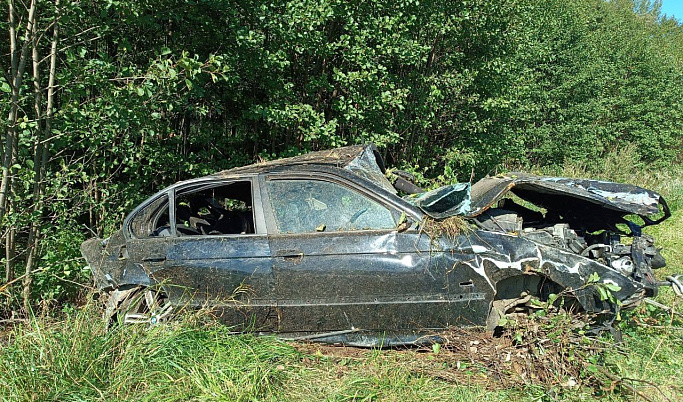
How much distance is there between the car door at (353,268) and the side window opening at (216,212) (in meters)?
1.11

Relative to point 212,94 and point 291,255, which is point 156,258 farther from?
point 212,94

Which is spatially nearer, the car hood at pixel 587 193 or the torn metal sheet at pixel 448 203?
the torn metal sheet at pixel 448 203

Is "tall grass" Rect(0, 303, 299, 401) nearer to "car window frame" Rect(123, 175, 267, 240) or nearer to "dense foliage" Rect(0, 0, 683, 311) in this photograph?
"car window frame" Rect(123, 175, 267, 240)

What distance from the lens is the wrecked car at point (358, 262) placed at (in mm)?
4070

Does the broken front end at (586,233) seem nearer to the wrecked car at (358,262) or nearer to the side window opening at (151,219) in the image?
the wrecked car at (358,262)

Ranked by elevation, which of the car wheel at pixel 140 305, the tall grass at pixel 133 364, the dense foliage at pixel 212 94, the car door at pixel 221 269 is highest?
the dense foliage at pixel 212 94

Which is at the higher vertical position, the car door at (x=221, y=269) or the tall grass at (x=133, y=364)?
the car door at (x=221, y=269)

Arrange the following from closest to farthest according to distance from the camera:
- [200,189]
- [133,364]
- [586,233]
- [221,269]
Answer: [133,364] → [221,269] → [200,189] → [586,233]

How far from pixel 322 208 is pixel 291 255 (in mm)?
485

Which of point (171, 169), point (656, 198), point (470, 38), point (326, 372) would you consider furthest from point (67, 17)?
point (470, 38)

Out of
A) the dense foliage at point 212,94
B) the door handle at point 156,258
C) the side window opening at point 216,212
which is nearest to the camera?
the door handle at point 156,258

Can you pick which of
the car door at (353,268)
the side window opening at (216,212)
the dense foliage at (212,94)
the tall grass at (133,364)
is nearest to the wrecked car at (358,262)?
the car door at (353,268)

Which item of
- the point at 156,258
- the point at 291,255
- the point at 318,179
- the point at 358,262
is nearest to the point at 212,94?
the point at 156,258

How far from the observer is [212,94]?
8344mm
